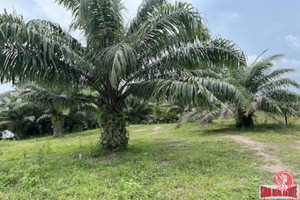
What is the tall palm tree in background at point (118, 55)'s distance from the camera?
3.90m

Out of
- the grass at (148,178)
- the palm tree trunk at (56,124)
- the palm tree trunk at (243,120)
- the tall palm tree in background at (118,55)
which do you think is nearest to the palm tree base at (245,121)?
the palm tree trunk at (243,120)

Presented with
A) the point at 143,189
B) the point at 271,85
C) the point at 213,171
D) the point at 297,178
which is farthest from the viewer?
the point at 271,85

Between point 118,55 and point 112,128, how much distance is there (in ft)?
7.68

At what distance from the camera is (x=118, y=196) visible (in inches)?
104

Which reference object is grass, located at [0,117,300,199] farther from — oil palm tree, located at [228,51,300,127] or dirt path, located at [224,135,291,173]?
oil palm tree, located at [228,51,300,127]

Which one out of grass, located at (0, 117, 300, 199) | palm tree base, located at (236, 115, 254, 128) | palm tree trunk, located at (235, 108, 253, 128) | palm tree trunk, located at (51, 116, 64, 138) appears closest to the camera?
grass, located at (0, 117, 300, 199)

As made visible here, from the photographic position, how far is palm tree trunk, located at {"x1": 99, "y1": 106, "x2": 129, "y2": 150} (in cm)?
533

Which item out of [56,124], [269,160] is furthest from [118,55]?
[56,124]

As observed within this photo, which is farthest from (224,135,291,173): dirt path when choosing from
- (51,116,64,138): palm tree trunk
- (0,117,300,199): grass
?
(51,116,64,138): palm tree trunk

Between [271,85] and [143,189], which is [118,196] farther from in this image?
[271,85]

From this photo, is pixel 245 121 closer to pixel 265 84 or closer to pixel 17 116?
pixel 265 84

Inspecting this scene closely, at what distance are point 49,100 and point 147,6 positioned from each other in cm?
393

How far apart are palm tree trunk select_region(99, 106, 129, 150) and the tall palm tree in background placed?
0.09 feet

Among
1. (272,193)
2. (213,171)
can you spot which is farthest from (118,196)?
(272,193)
